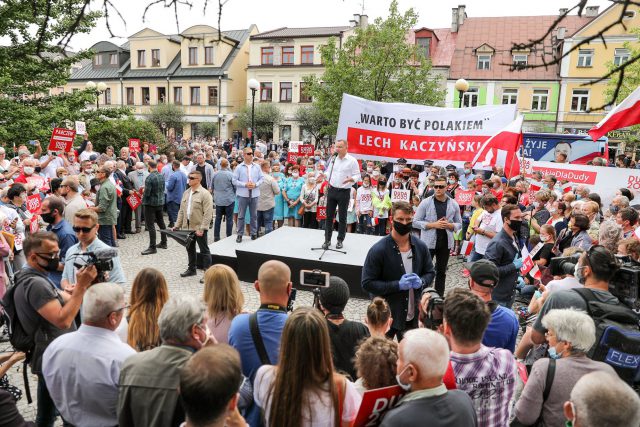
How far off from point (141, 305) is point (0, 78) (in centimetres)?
1418

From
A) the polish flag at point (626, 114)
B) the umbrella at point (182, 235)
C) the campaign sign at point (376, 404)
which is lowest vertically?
the umbrella at point (182, 235)

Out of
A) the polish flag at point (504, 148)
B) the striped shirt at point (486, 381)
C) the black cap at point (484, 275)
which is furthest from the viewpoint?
the polish flag at point (504, 148)

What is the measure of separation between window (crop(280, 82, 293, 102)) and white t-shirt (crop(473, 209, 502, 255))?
129 ft

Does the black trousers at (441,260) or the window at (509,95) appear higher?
the window at (509,95)

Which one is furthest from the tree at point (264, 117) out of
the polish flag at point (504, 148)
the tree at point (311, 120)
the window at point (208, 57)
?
the polish flag at point (504, 148)

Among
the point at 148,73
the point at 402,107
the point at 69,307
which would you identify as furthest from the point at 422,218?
the point at 148,73

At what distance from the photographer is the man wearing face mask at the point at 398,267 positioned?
4.76 metres

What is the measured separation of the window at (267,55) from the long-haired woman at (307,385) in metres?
45.0

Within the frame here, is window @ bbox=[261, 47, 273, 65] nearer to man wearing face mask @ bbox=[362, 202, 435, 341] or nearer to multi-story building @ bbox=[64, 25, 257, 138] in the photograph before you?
multi-story building @ bbox=[64, 25, 257, 138]

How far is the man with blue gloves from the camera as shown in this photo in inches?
214

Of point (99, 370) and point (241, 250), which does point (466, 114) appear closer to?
point (241, 250)

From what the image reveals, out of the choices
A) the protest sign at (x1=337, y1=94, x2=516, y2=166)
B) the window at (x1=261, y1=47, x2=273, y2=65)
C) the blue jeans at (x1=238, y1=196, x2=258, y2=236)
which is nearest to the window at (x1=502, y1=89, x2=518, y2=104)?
the window at (x1=261, y1=47, x2=273, y2=65)

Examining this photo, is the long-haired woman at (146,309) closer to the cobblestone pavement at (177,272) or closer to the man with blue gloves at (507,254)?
the cobblestone pavement at (177,272)

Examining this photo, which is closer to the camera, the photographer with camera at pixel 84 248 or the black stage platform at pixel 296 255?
the photographer with camera at pixel 84 248
